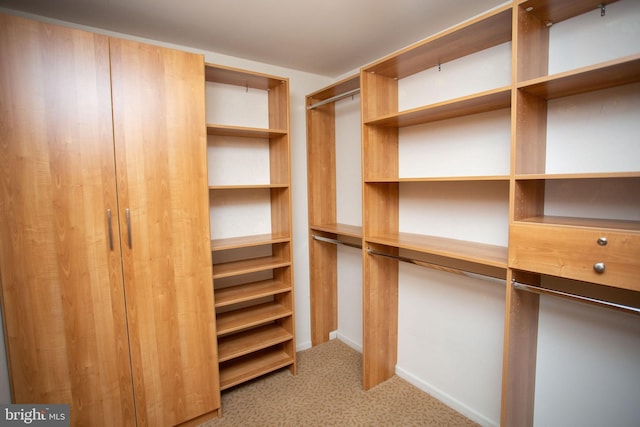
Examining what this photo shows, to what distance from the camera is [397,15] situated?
6.43ft

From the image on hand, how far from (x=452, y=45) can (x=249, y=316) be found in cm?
238

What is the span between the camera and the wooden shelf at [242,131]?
2211 millimetres

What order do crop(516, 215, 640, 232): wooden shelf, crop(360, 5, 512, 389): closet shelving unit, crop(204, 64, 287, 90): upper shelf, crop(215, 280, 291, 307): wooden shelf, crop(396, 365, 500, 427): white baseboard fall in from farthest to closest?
crop(215, 280, 291, 307): wooden shelf < crop(204, 64, 287, 90): upper shelf < crop(396, 365, 500, 427): white baseboard < crop(360, 5, 512, 389): closet shelving unit < crop(516, 215, 640, 232): wooden shelf

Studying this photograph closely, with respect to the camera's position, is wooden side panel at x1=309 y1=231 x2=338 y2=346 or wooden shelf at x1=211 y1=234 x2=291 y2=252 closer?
wooden shelf at x1=211 y1=234 x2=291 y2=252

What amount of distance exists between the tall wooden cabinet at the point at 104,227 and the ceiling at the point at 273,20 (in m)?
0.29

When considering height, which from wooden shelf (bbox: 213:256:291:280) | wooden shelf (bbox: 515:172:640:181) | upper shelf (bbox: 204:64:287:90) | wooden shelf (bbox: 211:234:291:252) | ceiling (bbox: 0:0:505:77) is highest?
ceiling (bbox: 0:0:505:77)

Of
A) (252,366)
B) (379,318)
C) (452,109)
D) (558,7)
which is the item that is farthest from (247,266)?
(558,7)

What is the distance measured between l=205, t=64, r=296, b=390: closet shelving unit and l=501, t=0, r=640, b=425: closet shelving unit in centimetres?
157

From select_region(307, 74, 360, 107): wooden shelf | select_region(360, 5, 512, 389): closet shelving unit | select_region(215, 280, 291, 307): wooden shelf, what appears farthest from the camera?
select_region(307, 74, 360, 107): wooden shelf

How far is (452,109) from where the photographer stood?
186 cm

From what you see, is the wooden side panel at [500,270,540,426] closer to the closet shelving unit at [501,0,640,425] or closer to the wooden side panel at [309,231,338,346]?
the closet shelving unit at [501,0,640,425]

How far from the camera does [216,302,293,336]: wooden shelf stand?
2.32m

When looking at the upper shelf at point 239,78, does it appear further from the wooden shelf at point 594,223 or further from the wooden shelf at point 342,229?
the wooden shelf at point 594,223

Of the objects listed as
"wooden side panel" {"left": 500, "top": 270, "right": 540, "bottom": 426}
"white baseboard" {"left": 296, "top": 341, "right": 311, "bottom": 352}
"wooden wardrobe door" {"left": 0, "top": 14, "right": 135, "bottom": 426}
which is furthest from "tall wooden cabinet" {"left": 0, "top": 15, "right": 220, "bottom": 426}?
"wooden side panel" {"left": 500, "top": 270, "right": 540, "bottom": 426}
